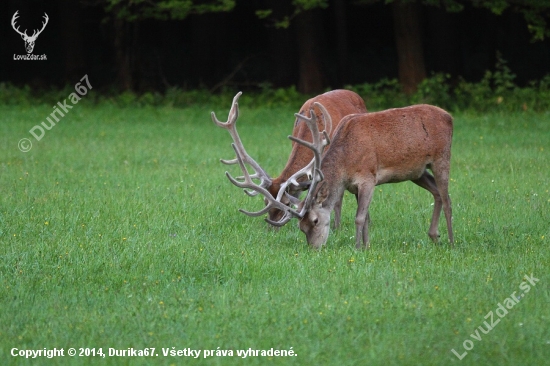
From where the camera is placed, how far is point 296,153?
392 inches

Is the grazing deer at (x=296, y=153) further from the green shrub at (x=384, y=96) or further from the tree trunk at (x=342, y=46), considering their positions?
the tree trunk at (x=342, y=46)

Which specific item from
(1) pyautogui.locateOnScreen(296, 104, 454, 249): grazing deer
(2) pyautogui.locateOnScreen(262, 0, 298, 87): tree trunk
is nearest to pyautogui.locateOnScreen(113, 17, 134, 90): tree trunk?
(2) pyautogui.locateOnScreen(262, 0, 298, 87): tree trunk

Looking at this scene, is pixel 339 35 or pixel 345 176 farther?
pixel 339 35

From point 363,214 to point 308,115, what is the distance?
2172 millimetres

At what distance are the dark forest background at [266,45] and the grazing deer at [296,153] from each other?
1115 cm

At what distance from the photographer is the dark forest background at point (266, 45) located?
79.6 feet

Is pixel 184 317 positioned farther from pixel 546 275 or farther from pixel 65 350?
pixel 546 275

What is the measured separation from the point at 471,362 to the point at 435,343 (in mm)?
365

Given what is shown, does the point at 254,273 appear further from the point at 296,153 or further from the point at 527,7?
the point at 527,7

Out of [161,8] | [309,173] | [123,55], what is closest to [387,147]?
[309,173]

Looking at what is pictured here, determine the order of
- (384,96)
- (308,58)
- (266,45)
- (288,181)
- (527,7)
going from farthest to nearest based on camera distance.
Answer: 1. (266,45)
2. (308,58)
3. (384,96)
4. (527,7)
5. (288,181)

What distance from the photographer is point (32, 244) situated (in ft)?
28.3

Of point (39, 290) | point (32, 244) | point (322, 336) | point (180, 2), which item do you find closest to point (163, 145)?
point (180, 2)

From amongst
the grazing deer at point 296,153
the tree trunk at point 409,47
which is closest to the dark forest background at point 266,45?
the tree trunk at point 409,47
